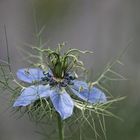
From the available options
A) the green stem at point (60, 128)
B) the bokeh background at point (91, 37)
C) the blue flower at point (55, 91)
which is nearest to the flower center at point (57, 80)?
the blue flower at point (55, 91)

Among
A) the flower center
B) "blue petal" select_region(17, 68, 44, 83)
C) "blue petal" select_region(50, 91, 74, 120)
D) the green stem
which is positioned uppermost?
"blue petal" select_region(17, 68, 44, 83)

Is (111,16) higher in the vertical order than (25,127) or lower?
higher

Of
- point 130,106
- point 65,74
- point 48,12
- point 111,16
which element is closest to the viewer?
point 65,74

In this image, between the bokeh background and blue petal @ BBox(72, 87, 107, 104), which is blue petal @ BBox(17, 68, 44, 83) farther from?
the bokeh background

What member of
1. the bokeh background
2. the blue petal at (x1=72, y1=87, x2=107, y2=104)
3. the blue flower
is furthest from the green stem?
the bokeh background

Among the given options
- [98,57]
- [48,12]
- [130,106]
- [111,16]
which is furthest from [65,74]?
[111,16]

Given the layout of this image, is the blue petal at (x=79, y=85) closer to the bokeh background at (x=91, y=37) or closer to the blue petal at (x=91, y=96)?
the blue petal at (x=91, y=96)

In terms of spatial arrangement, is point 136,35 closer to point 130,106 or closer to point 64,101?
point 130,106
